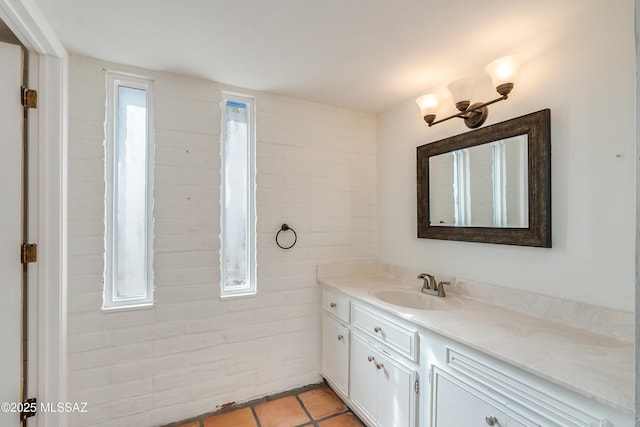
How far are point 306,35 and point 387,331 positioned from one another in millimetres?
1640

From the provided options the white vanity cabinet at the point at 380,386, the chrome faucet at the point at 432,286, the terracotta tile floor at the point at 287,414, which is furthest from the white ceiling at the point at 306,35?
the terracotta tile floor at the point at 287,414

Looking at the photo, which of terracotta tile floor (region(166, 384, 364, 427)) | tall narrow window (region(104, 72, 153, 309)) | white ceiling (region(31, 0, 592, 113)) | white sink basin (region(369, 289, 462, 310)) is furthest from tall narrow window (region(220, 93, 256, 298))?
white sink basin (region(369, 289, 462, 310))

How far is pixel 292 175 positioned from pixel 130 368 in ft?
5.34

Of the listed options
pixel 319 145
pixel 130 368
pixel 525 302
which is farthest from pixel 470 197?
pixel 130 368

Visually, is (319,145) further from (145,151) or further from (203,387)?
(203,387)

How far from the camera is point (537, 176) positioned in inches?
56.7

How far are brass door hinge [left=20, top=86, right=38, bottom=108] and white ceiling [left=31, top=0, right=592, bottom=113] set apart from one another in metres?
0.33

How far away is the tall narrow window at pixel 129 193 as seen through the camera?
1.78 meters

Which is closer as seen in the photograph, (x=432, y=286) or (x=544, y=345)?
(x=544, y=345)

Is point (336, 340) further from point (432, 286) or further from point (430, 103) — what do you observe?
point (430, 103)

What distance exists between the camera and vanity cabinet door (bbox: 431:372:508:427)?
111cm

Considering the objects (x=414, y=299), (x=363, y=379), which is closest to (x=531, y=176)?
(x=414, y=299)

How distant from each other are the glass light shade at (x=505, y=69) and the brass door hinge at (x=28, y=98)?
232 cm

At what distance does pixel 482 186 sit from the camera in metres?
1.73
